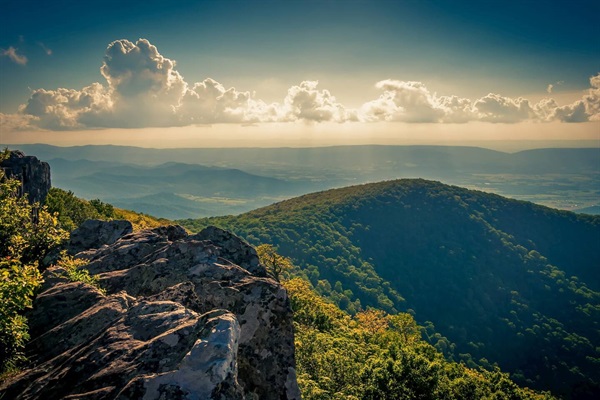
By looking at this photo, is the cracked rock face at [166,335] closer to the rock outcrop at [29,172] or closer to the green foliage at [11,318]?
the green foliage at [11,318]

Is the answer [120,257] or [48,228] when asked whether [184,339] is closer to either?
[120,257]

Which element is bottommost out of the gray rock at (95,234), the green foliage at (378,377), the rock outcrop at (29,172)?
the green foliage at (378,377)

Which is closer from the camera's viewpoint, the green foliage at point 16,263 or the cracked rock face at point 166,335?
the cracked rock face at point 166,335

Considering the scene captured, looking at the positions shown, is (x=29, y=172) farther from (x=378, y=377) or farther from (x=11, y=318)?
(x=378, y=377)

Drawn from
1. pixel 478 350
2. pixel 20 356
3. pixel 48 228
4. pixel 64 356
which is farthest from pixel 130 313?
pixel 478 350

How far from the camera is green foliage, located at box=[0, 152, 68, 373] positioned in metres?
13.2

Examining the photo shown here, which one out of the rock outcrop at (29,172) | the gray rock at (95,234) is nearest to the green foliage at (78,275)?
the gray rock at (95,234)

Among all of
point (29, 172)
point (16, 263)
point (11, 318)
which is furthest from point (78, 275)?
point (29, 172)

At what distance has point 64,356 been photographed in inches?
511

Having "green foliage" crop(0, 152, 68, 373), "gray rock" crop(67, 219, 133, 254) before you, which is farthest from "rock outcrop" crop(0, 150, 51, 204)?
"green foliage" crop(0, 152, 68, 373)

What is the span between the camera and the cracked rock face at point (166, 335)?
1022 cm

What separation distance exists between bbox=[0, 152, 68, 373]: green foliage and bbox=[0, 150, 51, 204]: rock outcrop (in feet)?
78.4

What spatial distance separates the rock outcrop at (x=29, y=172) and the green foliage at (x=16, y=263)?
78.4ft

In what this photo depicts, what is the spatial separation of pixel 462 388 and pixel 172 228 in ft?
124
